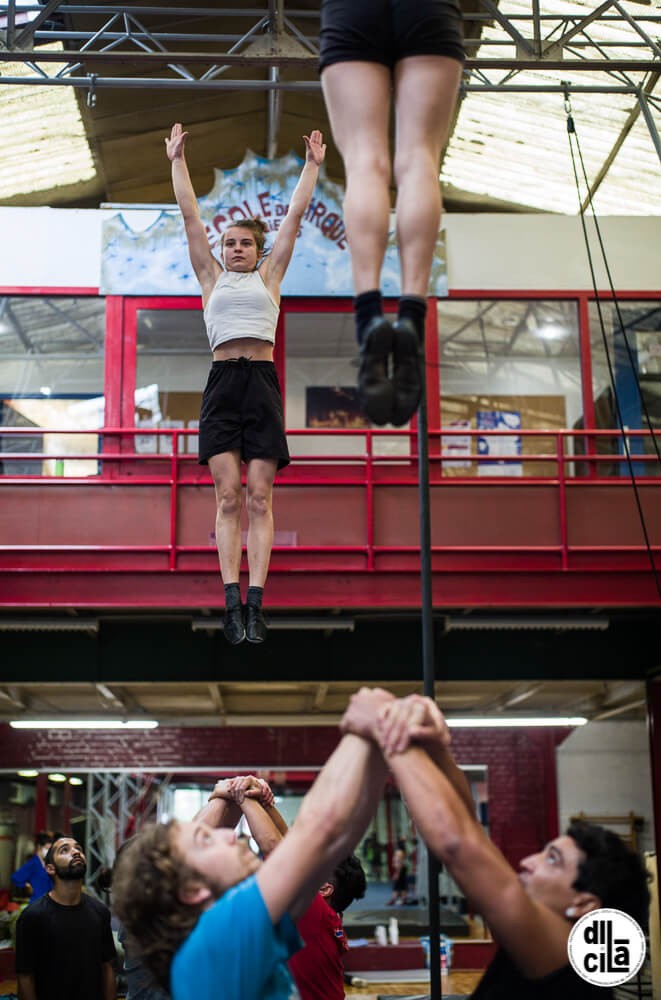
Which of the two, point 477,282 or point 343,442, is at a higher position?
point 477,282

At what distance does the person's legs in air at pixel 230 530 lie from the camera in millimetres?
5160

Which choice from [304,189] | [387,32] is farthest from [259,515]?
[387,32]

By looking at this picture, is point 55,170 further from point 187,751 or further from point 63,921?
point 63,921

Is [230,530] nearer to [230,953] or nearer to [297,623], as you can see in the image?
[230,953]

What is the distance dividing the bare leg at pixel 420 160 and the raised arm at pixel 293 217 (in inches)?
75.2

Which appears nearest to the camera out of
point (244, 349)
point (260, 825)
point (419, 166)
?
point (419, 166)

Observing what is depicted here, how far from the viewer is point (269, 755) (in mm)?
15703

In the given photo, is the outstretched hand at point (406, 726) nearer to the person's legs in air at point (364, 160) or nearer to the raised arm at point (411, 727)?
the raised arm at point (411, 727)

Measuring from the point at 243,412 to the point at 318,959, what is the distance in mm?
2389

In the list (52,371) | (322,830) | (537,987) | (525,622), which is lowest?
(537,987)

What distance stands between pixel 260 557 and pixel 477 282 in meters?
6.61

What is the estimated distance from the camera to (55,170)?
45.8 feet

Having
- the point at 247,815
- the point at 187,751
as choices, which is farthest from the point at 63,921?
the point at 187,751

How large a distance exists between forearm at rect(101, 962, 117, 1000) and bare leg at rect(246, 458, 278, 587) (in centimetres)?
250
